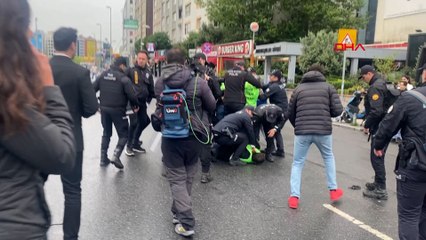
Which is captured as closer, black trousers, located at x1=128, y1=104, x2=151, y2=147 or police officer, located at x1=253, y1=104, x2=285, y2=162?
black trousers, located at x1=128, y1=104, x2=151, y2=147

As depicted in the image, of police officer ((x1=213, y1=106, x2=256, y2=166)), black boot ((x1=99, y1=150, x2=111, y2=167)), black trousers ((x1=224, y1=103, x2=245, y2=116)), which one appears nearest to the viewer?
black boot ((x1=99, y1=150, x2=111, y2=167))

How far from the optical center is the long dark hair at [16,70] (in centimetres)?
142

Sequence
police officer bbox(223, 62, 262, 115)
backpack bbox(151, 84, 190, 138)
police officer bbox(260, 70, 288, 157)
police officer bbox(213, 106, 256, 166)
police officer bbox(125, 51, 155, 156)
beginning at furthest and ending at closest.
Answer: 1. police officer bbox(260, 70, 288, 157)
2. police officer bbox(223, 62, 262, 115)
3. police officer bbox(125, 51, 155, 156)
4. police officer bbox(213, 106, 256, 166)
5. backpack bbox(151, 84, 190, 138)

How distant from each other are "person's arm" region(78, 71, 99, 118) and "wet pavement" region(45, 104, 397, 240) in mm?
1363

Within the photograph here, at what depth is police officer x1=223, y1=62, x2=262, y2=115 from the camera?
7781 mm

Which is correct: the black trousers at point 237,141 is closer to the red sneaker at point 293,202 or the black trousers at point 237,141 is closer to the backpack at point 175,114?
the red sneaker at point 293,202

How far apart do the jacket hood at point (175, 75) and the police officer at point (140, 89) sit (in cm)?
336

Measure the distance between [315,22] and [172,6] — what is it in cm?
3966

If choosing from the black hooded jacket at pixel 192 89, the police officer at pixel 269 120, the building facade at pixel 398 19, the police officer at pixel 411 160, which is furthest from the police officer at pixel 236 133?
the building facade at pixel 398 19

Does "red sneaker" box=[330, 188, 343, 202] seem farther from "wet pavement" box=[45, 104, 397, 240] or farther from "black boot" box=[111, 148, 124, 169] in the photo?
"black boot" box=[111, 148, 124, 169]

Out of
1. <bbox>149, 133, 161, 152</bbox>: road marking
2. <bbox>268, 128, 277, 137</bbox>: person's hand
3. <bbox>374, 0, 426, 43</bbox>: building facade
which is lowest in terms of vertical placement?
<bbox>149, 133, 161, 152</bbox>: road marking

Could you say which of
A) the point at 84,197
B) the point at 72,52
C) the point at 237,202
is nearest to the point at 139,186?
the point at 84,197

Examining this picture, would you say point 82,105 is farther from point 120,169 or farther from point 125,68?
point 125,68

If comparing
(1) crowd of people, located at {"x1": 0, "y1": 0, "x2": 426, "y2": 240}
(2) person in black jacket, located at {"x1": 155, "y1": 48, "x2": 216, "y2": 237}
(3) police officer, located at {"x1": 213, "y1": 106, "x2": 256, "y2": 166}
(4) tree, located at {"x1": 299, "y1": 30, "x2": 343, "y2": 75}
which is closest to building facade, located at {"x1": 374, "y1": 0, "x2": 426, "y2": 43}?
(4) tree, located at {"x1": 299, "y1": 30, "x2": 343, "y2": 75}
